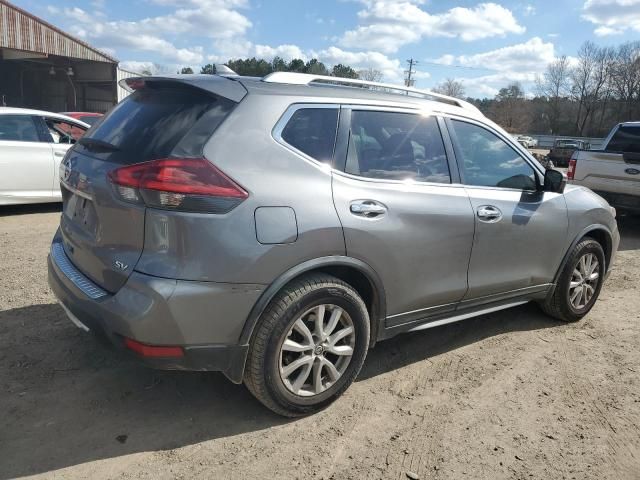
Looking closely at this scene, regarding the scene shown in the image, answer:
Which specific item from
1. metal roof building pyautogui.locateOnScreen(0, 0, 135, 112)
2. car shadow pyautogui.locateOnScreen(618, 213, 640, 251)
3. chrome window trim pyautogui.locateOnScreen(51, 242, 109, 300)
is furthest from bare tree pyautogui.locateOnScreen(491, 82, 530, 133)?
chrome window trim pyautogui.locateOnScreen(51, 242, 109, 300)

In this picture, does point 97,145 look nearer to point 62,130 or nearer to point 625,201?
point 62,130

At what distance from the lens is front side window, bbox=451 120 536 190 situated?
11.8ft

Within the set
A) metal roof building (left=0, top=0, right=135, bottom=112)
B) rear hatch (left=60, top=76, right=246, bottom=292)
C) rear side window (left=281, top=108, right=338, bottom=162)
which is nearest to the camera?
rear hatch (left=60, top=76, right=246, bottom=292)

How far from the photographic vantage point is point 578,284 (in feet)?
14.9

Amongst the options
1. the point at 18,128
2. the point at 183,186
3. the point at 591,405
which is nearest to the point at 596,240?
the point at 591,405

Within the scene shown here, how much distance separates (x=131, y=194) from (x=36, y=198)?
6166 millimetres

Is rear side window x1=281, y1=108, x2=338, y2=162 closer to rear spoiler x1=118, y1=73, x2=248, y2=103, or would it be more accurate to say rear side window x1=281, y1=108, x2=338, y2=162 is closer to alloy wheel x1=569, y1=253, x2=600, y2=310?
rear spoiler x1=118, y1=73, x2=248, y2=103

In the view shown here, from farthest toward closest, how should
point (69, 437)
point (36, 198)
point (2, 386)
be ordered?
point (36, 198), point (2, 386), point (69, 437)

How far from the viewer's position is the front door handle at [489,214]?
3.53m

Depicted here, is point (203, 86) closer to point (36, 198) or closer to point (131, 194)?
point (131, 194)

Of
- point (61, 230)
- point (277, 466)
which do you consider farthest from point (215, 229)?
point (61, 230)

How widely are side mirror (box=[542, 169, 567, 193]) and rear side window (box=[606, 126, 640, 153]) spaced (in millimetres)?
6077

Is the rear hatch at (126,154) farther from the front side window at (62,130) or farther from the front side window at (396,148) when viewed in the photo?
the front side window at (62,130)

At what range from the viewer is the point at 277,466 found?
2.58 meters
